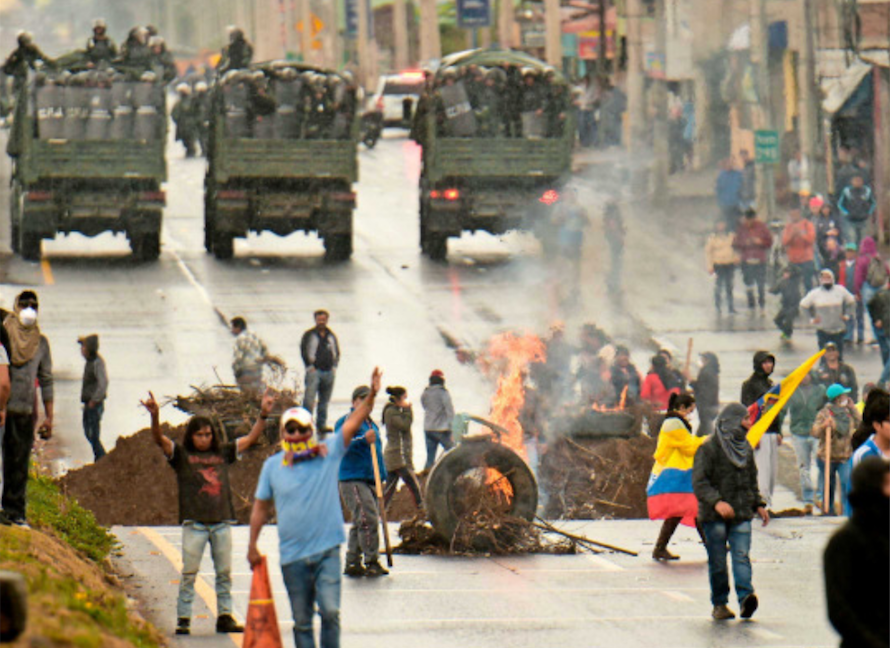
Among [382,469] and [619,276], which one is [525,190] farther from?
[382,469]

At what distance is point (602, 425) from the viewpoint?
21.8m

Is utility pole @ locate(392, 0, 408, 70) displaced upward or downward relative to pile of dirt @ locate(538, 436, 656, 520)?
upward

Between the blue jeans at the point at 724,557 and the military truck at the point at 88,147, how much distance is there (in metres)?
23.1

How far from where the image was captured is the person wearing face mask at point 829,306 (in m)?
26.6

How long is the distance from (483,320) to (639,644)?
782 inches

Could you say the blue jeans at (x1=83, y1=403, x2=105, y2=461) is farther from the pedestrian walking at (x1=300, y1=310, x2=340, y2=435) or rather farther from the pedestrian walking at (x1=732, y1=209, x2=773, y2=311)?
the pedestrian walking at (x1=732, y1=209, x2=773, y2=311)

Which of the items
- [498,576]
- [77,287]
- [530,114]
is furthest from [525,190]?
[498,576]

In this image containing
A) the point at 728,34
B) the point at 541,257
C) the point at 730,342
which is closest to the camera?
the point at 730,342

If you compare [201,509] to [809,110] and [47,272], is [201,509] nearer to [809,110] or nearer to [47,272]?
[47,272]

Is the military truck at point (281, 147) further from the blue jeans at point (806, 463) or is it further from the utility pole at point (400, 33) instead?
the utility pole at point (400, 33)

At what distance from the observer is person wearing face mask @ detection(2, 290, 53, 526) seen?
13875 mm

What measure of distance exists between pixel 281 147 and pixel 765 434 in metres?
16.3

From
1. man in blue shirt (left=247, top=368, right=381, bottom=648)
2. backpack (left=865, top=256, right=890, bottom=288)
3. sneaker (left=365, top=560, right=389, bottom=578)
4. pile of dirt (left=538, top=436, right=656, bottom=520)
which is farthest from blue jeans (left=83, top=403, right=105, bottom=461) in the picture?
man in blue shirt (left=247, top=368, right=381, bottom=648)

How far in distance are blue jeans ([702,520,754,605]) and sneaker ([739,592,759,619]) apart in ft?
0.12
